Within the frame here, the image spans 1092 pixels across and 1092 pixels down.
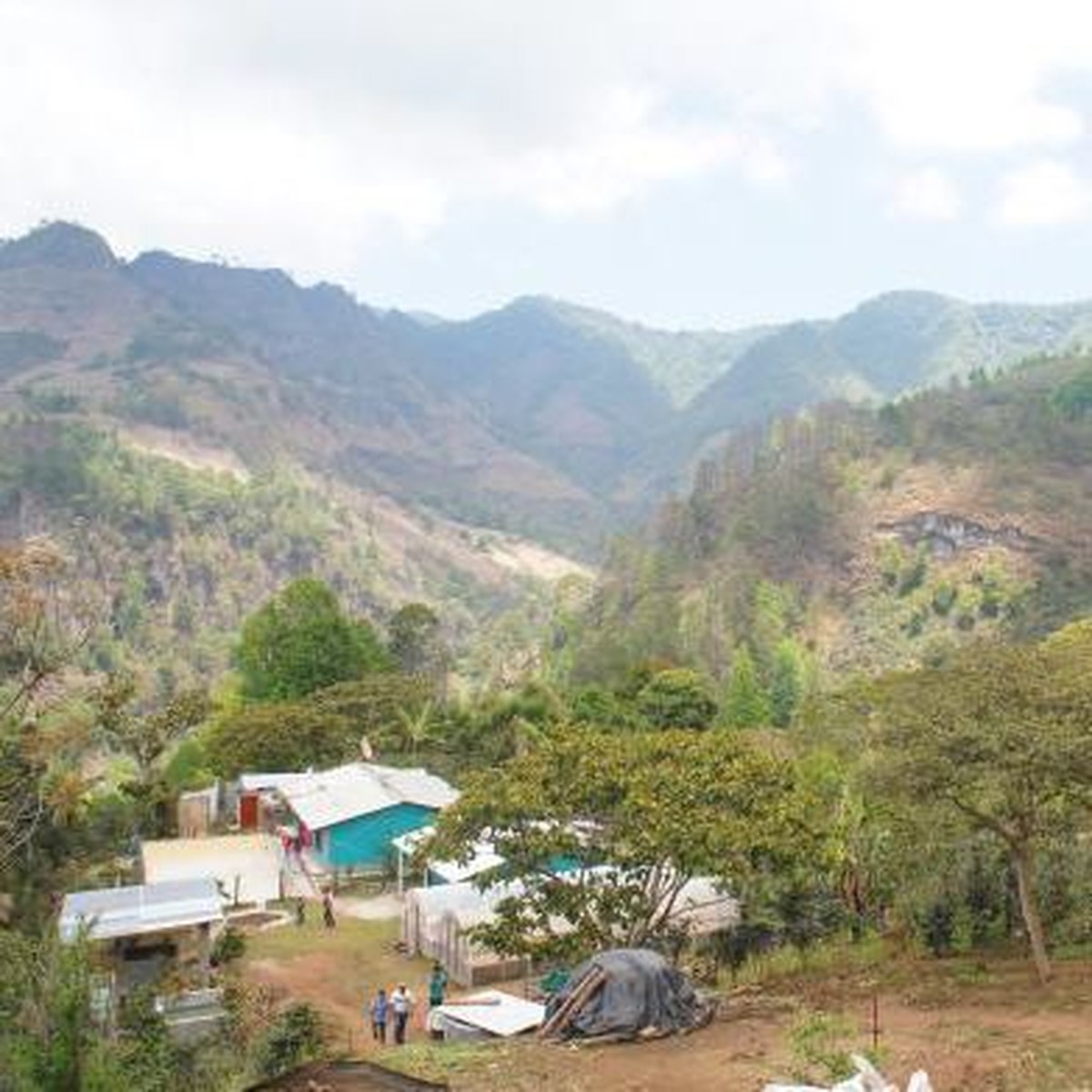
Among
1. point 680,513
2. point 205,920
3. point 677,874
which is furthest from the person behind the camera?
point 680,513

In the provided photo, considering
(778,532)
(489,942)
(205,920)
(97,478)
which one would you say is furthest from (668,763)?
(97,478)

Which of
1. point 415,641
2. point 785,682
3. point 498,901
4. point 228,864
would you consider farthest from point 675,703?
point 498,901

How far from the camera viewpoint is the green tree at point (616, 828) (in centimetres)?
2056

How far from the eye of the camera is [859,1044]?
16.3 metres

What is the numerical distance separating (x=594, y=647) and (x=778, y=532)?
28.1 metres

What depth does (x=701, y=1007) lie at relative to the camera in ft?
61.6

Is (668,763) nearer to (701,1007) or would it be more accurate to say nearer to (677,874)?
(677,874)

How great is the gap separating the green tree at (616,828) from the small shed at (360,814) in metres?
18.5

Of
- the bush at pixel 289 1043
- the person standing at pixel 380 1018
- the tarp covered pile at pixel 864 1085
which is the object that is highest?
the tarp covered pile at pixel 864 1085

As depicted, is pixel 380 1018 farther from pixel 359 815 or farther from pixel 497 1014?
pixel 359 815

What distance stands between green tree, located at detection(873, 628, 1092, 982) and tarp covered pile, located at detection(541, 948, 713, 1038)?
411 cm

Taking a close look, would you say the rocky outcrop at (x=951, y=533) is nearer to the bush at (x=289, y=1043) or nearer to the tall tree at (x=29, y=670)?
the bush at (x=289, y=1043)

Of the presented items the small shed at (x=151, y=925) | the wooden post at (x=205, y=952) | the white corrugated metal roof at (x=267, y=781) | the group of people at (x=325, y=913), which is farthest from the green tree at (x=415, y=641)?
the wooden post at (x=205, y=952)

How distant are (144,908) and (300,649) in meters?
41.9
